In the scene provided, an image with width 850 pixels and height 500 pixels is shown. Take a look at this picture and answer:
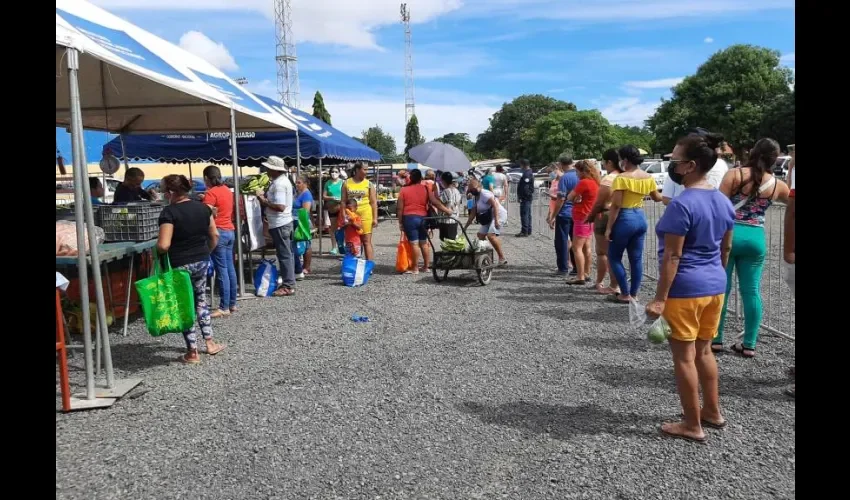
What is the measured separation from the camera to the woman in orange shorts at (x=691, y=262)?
3506 millimetres

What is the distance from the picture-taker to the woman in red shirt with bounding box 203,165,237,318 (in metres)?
7.29

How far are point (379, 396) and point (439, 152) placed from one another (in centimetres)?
805

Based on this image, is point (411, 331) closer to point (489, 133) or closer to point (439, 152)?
point (439, 152)

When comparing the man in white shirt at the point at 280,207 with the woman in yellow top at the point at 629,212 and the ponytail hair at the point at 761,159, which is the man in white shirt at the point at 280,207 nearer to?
the woman in yellow top at the point at 629,212

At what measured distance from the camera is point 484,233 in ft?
32.2

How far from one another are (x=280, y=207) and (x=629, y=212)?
437cm

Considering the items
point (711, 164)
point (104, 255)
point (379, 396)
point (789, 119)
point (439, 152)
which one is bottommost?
point (379, 396)

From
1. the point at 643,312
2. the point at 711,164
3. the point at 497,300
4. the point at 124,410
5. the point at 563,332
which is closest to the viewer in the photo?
the point at 711,164

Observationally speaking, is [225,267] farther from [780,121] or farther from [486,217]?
[780,121]

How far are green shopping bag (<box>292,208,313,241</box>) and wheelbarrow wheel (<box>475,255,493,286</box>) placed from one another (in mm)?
2747

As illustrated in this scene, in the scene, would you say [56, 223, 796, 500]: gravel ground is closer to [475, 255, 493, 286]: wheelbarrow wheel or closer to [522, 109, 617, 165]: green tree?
[475, 255, 493, 286]: wheelbarrow wheel

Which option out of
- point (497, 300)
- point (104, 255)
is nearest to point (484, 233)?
point (497, 300)

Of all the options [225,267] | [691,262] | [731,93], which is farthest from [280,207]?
[731,93]
